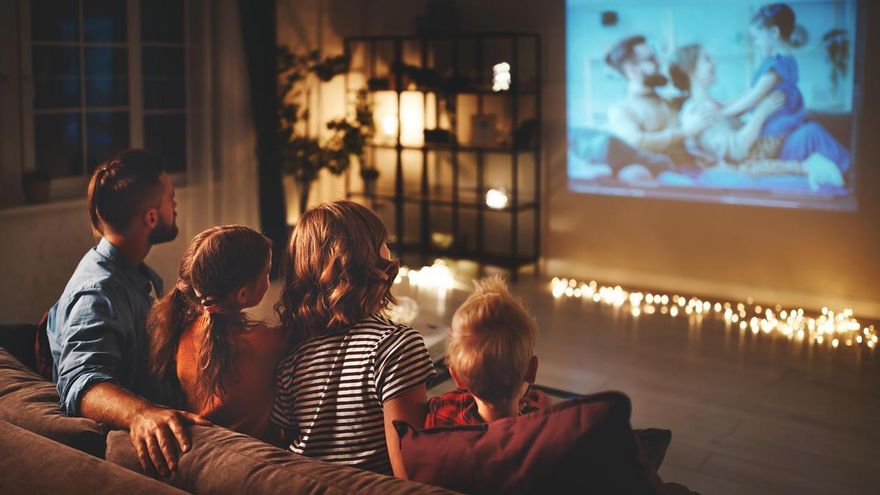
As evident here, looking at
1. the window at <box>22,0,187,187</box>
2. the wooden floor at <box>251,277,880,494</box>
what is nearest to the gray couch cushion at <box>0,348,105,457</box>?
the wooden floor at <box>251,277,880,494</box>

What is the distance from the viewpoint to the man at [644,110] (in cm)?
605

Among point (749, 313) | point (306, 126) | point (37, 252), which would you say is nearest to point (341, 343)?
point (37, 252)

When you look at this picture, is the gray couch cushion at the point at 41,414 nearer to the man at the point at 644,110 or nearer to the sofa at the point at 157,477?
the sofa at the point at 157,477

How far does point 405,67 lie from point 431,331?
11.1ft

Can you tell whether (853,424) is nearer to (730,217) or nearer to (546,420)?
(730,217)

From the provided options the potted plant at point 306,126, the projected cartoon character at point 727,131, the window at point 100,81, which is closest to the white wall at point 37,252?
the window at point 100,81

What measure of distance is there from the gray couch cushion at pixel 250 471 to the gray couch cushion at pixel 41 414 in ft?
0.29

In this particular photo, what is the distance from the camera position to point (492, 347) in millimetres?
1602

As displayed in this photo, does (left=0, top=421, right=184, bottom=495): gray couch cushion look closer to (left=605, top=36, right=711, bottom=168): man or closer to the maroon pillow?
the maroon pillow

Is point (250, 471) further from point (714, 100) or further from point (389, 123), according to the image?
point (389, 123)

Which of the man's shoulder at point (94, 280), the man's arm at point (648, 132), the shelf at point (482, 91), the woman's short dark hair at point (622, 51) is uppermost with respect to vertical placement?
the woman's short dark hair at point (622, 51)

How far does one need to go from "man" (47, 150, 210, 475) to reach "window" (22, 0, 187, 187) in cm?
343

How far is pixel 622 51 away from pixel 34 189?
381 cm

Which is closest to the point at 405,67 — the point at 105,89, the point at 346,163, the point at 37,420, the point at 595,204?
the point at 346,163
